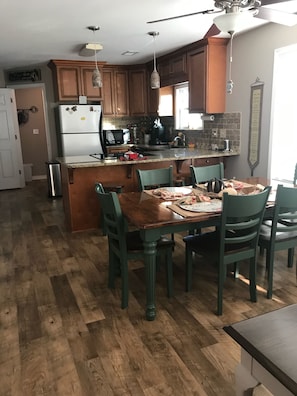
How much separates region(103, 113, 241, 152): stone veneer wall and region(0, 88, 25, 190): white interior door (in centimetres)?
187

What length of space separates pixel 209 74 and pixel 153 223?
129 inches

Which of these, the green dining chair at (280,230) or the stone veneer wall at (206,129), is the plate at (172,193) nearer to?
the green dining chair at (280,230)

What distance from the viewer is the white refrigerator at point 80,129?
19.0ft

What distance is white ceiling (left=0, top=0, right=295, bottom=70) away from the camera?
3040 millimetres

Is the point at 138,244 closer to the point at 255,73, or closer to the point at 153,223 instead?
the point at 153,223

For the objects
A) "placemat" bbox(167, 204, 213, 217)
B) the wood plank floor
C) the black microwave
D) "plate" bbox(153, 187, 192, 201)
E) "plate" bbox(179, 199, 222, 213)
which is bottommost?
the wood plank floor

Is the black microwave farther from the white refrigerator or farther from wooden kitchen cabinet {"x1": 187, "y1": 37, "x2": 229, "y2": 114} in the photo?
wooden kitchen cabinet {"x1": 187, "y1": 37, "x2": 229, "y2": 114}

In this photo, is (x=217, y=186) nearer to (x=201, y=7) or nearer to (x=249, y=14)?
(x=249, y=14)

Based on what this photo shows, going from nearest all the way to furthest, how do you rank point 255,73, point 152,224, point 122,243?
1. point 152,224
2. point 122,243
3. point 255,73

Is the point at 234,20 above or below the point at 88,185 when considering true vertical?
above

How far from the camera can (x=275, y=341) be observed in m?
0.78

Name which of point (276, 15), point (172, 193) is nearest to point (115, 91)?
point (172, 193)

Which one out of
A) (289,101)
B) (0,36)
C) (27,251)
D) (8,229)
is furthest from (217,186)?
(0,36)

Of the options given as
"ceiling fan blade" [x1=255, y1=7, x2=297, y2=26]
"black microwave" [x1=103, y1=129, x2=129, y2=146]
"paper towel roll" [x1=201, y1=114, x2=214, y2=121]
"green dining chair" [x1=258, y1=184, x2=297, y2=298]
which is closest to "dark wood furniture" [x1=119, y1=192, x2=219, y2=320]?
"green dining chair" [x1=258, y1=184, x2=297, y2=298]
